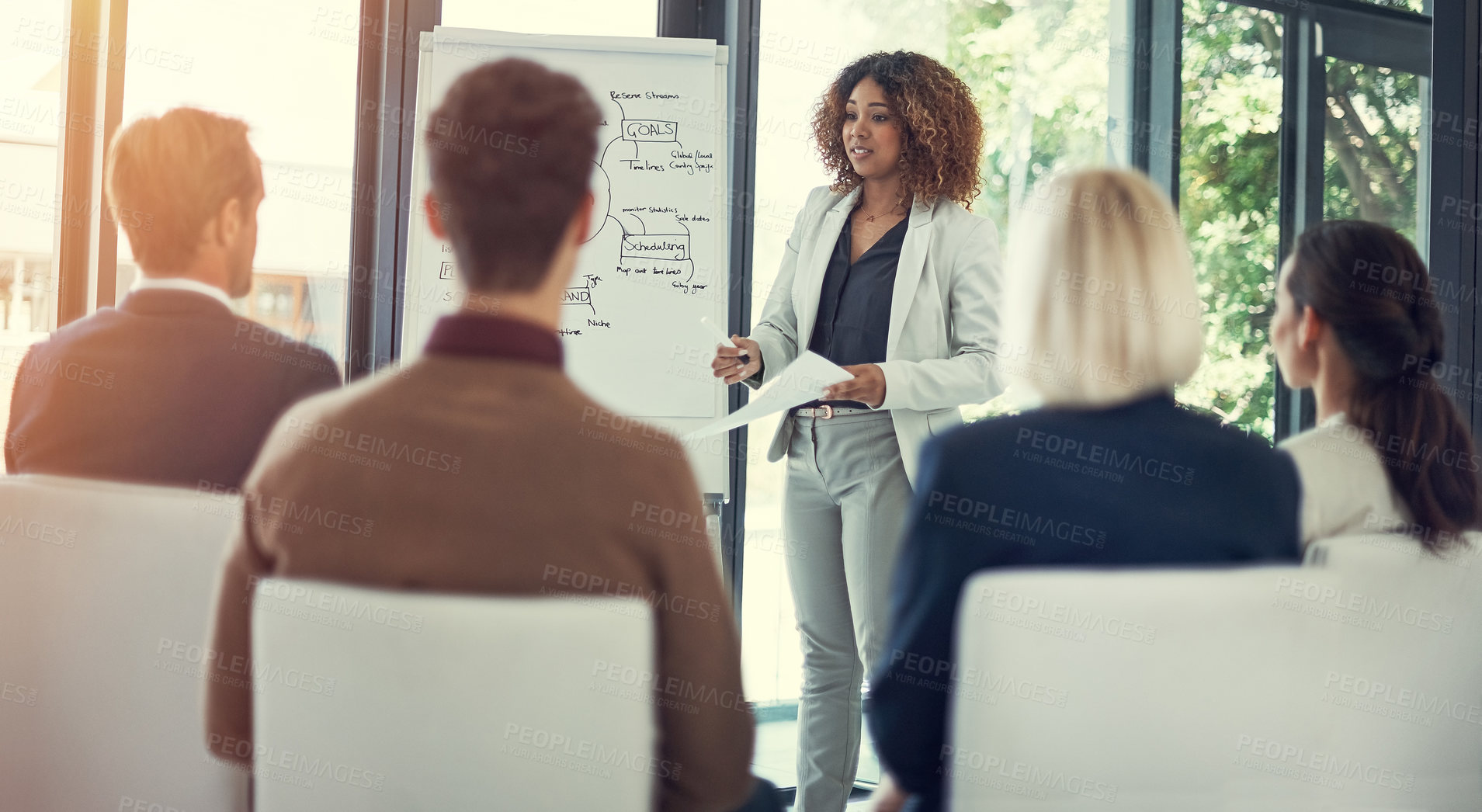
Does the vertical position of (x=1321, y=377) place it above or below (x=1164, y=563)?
above

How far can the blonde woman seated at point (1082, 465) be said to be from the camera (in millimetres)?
1037

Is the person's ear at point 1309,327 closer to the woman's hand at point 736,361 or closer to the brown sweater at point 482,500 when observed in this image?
the brown sweater at point 482,500

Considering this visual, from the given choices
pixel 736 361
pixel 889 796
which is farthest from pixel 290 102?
pixel 889 796

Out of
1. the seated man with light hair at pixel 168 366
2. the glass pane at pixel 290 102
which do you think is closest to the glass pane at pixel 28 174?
the glass pane at pixel 290 102

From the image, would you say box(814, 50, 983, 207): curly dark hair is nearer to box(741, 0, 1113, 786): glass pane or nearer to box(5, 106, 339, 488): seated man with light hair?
box(741, 0, 1113, 786): glass pane

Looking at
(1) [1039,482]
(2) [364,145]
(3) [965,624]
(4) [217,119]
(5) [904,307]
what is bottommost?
(3) [965,624]

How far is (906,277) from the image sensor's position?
1.98 m

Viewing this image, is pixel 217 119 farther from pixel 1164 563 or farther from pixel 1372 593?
pixel 1372 593

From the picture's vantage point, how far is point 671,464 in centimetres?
88

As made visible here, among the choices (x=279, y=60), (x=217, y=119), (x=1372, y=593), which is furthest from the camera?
(x=279, y=60)

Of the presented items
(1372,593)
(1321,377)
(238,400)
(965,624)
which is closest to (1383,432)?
(1321,377)

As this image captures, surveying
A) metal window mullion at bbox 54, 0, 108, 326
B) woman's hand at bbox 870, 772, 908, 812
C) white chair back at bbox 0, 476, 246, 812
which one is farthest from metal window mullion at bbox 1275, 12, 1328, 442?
Result: metal window mullion at bbox 54, 0, 108, 326

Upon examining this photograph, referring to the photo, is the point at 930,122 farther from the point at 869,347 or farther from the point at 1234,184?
the point at 1234,184

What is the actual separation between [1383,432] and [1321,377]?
0.10 metres
